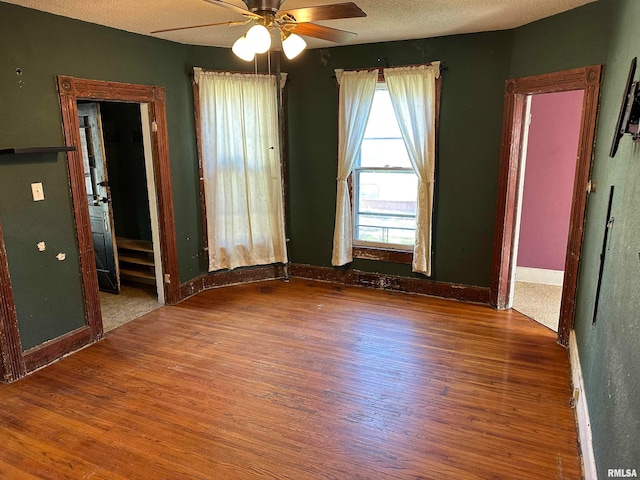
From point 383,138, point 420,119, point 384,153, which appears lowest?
point 384,153

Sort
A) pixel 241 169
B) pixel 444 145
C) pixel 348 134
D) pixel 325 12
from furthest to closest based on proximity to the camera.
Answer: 1. pixel 241 169
2. pixel 348 134
3. pixel 444 145
4. pixel 325 12

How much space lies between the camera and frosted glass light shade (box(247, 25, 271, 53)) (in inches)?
87.1

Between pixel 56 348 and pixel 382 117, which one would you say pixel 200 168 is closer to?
pixel 382 117

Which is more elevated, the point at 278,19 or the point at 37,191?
the point at 278,19

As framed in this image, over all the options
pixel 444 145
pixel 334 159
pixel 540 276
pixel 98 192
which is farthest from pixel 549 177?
pixel 98 192

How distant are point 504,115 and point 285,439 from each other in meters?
3.27

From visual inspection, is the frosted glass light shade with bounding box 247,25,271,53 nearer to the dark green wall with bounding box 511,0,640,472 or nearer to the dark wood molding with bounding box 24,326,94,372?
the dark green wall with bounding box 511,0,640,472

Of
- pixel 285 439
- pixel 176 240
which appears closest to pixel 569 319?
pixel 285 439

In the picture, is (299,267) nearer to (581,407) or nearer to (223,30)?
(223,30)

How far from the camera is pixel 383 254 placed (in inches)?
190

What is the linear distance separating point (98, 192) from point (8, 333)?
193cm

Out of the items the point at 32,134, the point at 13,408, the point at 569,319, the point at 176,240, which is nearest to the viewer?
the point at 13,408

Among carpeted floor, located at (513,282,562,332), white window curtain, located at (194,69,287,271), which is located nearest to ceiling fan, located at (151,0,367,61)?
white window curtain, located at (194,69,287,271)

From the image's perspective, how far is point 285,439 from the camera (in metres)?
2.49
